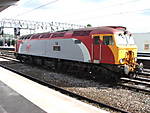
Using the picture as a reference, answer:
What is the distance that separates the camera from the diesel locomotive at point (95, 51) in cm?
1322

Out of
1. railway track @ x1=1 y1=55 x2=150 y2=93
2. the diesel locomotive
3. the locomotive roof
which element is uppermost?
the locomotive roof

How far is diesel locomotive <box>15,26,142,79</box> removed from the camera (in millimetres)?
13219

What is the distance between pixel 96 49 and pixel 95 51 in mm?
157

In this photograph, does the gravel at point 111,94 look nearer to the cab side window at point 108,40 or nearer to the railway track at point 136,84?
the railway track at point 136,84

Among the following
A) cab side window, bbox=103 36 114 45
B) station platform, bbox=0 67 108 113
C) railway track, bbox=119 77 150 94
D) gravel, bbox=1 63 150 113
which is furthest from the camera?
cab side window, bbox=103 36 114 45

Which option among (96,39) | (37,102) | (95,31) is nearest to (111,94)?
(37,102)

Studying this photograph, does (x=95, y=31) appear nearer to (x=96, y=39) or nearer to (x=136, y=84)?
(x=96, y=39)

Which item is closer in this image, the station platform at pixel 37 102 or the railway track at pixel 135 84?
the station platform at pixel 37 102

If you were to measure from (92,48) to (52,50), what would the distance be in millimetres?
5618

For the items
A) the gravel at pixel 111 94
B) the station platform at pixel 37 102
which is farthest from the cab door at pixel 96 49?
the station platform at pixel 37 102

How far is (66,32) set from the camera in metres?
17.4

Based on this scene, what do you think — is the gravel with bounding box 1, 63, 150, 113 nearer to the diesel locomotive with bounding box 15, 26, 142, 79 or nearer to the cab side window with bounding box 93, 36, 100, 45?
the diesel locomotive with bounding box 15, 26, 142, 79

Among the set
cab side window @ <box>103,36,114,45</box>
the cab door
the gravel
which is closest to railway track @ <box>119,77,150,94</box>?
the gravel

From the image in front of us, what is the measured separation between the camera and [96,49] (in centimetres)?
1419
